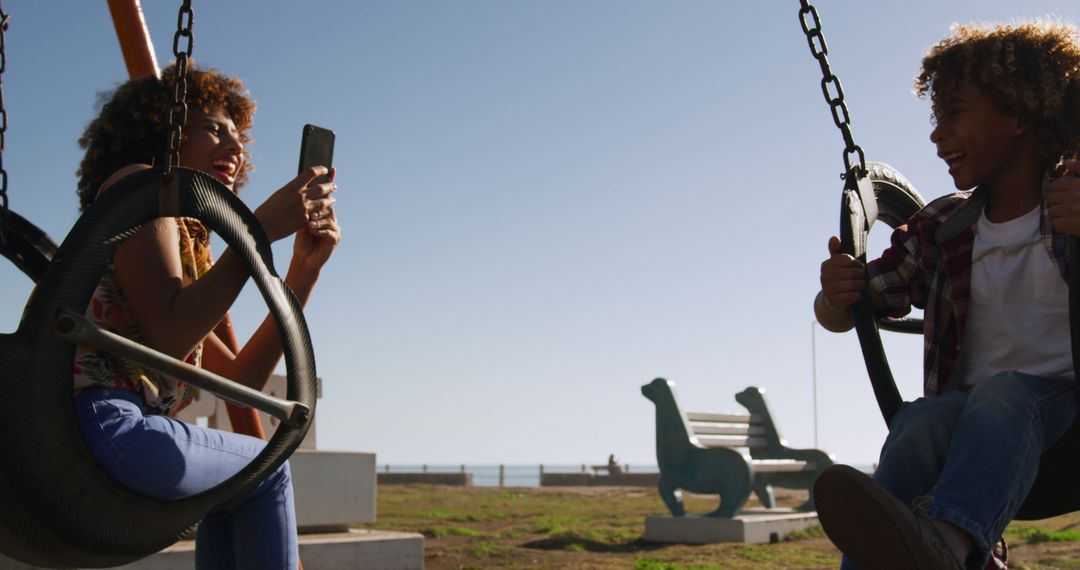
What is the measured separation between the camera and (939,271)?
240cm

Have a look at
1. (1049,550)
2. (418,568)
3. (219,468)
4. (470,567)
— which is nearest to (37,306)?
(219,468)

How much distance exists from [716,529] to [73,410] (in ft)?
24.6

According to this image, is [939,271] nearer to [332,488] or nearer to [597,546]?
[332,488]

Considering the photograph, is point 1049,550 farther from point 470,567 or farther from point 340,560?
point 340,560

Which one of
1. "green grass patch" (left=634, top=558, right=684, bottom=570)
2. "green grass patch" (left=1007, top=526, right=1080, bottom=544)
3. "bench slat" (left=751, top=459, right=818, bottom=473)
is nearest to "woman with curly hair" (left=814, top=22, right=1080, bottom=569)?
"green grass patch" (left=634, top=558, right=684, bottom=570)

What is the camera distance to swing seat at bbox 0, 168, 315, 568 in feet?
5.22

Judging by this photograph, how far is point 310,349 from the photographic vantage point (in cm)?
198

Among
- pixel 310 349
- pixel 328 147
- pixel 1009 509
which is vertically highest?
pixel 328 147

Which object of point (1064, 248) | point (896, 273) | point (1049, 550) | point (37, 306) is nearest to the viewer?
point (37, 306)

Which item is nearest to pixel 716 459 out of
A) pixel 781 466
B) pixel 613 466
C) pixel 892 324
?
pixel 781 466

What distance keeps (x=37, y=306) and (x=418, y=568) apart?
15.0 ft

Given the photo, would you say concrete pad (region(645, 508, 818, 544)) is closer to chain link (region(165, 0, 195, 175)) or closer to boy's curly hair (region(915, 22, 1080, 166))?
boy's curly hair (region(915, 22, 1080, 166))

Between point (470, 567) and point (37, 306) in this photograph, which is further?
point (470, 567)

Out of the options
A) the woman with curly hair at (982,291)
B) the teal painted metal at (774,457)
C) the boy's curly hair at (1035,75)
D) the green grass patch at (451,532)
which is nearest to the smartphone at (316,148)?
the woman with curly hair at (982,291)
